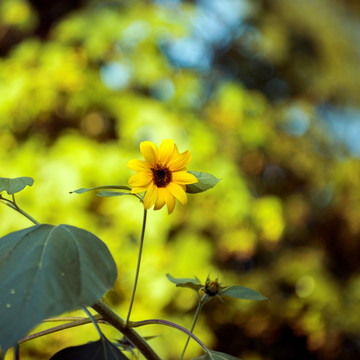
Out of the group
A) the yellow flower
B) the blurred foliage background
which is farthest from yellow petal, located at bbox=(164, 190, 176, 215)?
the blurred foliage background

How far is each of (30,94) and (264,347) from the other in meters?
1.29

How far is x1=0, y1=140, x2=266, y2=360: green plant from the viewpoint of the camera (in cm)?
17

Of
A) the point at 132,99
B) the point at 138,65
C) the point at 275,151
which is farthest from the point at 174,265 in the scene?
the point at 275,151

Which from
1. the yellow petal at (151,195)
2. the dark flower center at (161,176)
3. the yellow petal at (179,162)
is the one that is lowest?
the yellow petal at (151,195)

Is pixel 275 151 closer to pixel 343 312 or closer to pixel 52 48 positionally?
pixel 343 312

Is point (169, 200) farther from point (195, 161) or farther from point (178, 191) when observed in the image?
point (195, 161)

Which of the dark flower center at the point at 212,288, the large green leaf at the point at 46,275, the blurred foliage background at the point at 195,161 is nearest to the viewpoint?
the large green leaf at the point at 46,275

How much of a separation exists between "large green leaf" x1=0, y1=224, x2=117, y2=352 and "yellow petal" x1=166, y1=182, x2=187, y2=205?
0.06 metres

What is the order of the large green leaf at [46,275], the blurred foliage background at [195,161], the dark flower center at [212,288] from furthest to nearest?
1. the blurred foliage background at [195,161]
2. the dark flower center at [212,288]
3. the large green leaf at [46,275]

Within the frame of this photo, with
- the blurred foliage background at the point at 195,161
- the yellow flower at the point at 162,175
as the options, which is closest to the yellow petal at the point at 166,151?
the yellow flower at the point at 162,175

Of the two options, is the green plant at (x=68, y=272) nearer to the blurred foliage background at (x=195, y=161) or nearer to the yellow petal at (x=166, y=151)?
the yellow petal at (x=166, y=151)

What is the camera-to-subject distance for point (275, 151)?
1.88 m

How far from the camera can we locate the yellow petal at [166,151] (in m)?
0.26

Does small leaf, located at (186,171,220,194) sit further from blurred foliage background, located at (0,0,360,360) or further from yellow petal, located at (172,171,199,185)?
blurred foliage background, located at (0,0,360,360)
